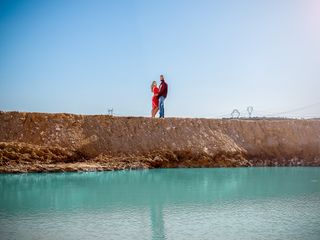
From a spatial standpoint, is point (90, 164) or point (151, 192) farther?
point (90, 164)

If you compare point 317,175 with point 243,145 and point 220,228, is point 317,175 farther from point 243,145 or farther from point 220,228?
point 220,228

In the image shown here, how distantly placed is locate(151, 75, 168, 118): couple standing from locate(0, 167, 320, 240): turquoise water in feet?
19.8

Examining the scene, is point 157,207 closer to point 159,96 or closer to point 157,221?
point 157,221

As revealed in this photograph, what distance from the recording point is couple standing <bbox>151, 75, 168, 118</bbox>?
849 inches

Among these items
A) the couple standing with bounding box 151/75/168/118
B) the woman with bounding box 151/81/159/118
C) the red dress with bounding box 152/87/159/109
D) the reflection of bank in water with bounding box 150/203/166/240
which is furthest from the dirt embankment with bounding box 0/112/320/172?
the reflection of bank in water with bounding box 150/203/166/240

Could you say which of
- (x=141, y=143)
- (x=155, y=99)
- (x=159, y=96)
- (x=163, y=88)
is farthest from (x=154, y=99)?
(x=141, y=143)

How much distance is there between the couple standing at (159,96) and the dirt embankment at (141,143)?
0.98 metres

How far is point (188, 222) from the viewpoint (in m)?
8.42

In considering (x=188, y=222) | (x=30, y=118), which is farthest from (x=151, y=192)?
(x=30, y=118)

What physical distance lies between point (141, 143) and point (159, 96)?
2.81 m

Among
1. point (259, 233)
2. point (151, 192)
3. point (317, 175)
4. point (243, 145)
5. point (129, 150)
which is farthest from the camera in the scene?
point (243, 145)

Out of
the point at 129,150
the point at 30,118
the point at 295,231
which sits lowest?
the point at 295,231

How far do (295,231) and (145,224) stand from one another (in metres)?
2.96

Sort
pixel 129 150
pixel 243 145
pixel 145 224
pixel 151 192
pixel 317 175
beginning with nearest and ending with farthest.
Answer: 1. pixel 145 224
2. pixel 151 192
3. pixel 317 175
4. pixel 129 150
5. pixel 243 145
